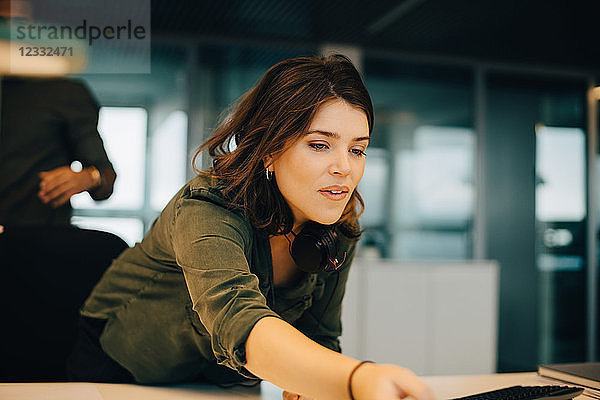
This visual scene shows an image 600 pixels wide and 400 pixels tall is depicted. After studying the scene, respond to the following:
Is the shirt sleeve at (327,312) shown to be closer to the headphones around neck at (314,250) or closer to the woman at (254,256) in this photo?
the woman at (254,256)

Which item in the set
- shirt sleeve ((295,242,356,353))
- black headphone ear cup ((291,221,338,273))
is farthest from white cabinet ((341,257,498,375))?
black headphone ear cup ((291,221,338,273))

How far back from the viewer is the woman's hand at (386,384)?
634mm

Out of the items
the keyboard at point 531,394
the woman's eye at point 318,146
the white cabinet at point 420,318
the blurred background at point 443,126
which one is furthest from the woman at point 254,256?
the blurred background at point 443,126

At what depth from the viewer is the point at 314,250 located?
1.14 metres

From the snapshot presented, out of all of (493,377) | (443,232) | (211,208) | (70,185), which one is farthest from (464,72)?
(211,208)

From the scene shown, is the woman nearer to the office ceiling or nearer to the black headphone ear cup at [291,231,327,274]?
the black headphone ear cup at [291,231,327,274]

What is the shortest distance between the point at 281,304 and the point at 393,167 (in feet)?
11.3

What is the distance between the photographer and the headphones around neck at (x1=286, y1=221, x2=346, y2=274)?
1.14 metres

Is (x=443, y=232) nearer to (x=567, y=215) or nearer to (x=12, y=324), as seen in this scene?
(x=567, y=215)

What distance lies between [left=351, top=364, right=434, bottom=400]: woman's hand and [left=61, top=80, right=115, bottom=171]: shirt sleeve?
2404mm

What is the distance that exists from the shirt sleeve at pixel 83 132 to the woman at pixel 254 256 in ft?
5.17

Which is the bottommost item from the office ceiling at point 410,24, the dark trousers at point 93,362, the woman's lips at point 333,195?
the dark trousers at point 93,362

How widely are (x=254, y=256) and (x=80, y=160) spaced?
1.92 meters

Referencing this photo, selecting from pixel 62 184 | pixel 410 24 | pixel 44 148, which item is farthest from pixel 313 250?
pixel 410 24
